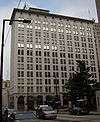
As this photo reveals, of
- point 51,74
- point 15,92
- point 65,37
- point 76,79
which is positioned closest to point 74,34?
point 65,37

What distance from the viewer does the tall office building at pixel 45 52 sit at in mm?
112562

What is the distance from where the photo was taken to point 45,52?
401ft

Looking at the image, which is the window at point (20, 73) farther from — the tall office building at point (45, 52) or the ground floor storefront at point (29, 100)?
the ground floor storefront at point (29, 100)

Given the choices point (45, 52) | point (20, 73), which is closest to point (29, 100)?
point (20, 73)

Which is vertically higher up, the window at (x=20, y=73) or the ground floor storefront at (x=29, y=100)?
the window at (x=20, y=73)

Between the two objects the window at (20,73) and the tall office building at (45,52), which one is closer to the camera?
the window at (20,73)

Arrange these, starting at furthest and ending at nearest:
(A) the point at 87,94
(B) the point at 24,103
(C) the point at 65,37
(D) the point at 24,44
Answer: (C) the point at 65,37, (D) the point at 24,44, (B) the point at 24,103, (A) the point at 87,94

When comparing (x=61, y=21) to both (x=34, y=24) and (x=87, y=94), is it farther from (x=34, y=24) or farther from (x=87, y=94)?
(x=87, y=94)

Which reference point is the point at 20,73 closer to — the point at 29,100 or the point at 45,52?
the point at 29,100

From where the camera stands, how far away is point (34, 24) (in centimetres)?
12406

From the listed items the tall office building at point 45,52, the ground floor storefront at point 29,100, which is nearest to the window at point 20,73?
the tall office building at point 45,52

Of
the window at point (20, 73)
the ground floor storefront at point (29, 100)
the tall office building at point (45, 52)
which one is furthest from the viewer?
the tall office building at point (45, 52)

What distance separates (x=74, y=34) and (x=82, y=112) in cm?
8905

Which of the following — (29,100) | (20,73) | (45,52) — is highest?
(45,52)
